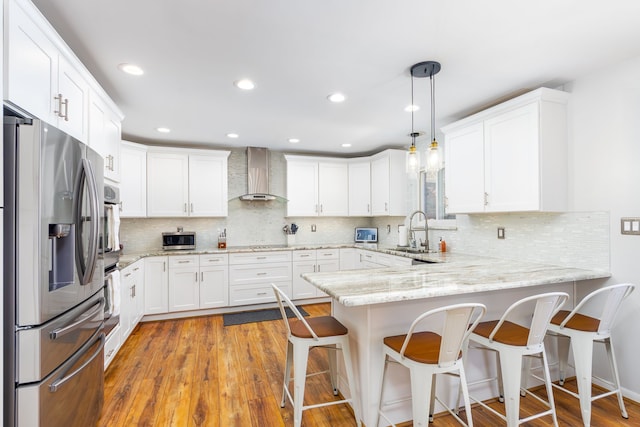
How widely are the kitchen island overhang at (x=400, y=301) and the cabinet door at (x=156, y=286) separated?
8.79ft

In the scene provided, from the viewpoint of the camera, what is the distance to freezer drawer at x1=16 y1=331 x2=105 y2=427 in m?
1.30

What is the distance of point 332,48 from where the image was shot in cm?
203

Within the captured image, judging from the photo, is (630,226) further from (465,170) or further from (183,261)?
(183,261)

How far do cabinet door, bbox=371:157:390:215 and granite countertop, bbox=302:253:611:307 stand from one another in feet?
7.08

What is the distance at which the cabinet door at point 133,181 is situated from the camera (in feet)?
13.0

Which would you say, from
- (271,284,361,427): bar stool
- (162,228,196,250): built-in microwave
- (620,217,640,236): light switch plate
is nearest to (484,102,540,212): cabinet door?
(620,217,640,236): light switch plate

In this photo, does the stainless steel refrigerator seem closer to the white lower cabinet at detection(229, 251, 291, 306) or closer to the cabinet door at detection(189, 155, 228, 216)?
the white lower cabinet at detection(229, 251, 291, 306)

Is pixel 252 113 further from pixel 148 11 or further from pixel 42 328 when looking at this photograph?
pixel 42 328

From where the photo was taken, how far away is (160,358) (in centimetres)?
296

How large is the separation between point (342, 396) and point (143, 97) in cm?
298

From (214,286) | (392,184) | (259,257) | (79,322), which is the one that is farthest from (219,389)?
(392,184)

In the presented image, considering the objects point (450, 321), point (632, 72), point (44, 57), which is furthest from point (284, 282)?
point (632, 72)

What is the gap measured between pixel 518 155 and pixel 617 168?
0.63 meters

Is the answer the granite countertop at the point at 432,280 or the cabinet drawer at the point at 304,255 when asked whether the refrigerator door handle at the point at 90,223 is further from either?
the cabinet drawer at the point at 304,255
